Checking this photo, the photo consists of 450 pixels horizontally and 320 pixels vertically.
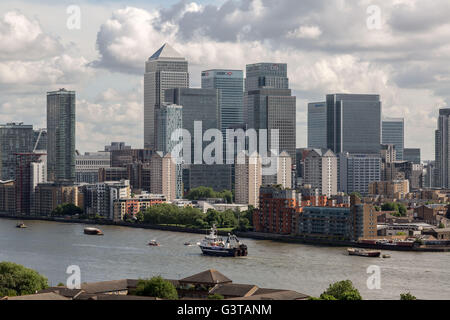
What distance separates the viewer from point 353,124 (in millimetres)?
86250

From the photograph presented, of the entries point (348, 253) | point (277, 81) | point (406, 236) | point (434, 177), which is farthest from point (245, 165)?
point (434, 177)

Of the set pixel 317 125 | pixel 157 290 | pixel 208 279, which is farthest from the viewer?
pixel 317 125

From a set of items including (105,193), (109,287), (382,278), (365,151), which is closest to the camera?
(109,287)

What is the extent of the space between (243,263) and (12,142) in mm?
62387

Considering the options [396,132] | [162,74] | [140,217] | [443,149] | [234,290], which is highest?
[162,74]

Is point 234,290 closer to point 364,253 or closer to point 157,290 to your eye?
point 157,290

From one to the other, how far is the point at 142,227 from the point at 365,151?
44.5m

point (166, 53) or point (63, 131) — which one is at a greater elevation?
point (166, 53)

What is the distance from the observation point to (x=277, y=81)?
84375 millimetres

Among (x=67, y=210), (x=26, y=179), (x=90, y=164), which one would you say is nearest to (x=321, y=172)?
(x=67, y=210)

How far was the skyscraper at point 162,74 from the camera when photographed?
8731 centimetres

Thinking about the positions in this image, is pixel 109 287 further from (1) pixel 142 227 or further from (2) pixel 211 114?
(2) pixel 211 114

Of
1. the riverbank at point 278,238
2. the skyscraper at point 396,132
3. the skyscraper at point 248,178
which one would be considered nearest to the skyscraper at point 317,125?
the skyscraper at point 396,132

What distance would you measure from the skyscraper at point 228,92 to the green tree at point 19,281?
66.8 m
